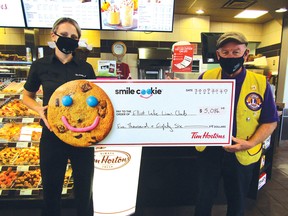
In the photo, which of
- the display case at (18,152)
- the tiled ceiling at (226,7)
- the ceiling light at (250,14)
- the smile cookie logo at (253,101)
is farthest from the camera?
the ceiling light at (250,14)

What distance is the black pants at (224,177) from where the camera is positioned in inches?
60.1

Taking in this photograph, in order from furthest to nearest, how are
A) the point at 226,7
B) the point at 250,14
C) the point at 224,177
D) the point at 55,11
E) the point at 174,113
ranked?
the point at 250,14, the point at 226,7, the point at 55,11, the point at 224,177, the point at 174,113

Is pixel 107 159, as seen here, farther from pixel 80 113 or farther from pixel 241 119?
pixel 241 119

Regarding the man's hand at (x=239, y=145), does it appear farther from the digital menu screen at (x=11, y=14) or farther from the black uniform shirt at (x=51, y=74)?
the digital menu screen at (x=11, y=14)

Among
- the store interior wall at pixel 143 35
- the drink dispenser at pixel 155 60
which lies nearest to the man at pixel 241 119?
the drink dispenser at pixel 155 60

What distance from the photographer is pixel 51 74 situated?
4.69 feet

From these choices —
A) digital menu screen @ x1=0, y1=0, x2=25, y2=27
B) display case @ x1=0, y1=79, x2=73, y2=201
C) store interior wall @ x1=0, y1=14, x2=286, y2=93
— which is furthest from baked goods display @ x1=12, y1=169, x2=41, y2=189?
store interior wall @ x1=0, y1=14, x2=286, y2=93

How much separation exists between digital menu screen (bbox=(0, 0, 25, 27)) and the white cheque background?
2.86 meters

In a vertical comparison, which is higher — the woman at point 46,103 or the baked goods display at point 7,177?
the woman at point 46,103

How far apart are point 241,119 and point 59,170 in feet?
4.10

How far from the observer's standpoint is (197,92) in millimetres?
1338

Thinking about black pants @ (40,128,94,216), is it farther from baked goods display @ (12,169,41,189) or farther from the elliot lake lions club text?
baked goods display @ (12,169,41,189)

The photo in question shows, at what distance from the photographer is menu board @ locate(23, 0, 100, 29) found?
127 inches

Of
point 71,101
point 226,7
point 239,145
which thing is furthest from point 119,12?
point 226,7
